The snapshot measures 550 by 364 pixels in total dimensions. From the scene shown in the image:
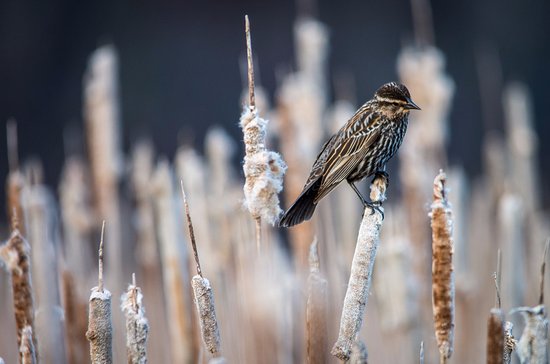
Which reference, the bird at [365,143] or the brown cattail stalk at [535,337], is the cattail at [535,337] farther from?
the bird at [365,143]

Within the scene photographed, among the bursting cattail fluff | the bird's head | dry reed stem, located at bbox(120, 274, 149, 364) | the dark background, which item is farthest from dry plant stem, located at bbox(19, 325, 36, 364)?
the dark background

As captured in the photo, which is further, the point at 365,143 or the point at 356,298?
the point at 365,143

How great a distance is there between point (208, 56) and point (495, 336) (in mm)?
8203

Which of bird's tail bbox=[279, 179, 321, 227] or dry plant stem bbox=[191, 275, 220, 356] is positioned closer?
dry plant stem bbox=[191, 275, 220, 356]

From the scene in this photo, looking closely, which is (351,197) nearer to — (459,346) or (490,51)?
(459,346)

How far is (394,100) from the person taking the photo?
2867 mm

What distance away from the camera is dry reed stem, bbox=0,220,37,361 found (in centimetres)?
231

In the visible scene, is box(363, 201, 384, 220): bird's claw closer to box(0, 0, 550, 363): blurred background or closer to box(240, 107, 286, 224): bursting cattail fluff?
box(0, 0, 550, 363): blurred background

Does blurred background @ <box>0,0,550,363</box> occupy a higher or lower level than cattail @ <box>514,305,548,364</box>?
higher

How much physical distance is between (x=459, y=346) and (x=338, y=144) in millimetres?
1062

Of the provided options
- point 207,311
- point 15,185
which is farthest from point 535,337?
point 15,185

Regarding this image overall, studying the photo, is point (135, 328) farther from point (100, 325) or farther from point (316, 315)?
point (316, 315)

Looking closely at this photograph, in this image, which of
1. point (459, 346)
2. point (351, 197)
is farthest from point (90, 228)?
point (459, 346)

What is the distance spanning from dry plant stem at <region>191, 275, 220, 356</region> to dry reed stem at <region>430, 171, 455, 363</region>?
22.1 inches
